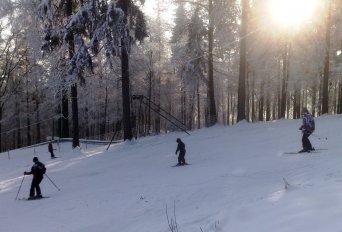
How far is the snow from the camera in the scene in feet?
26.1

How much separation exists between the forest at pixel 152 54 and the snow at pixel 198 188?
615cm

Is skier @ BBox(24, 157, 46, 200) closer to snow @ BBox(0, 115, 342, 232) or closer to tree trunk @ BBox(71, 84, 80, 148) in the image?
snow @ BBox(0, 115, 342, 232)

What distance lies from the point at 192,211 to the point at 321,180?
3.06m

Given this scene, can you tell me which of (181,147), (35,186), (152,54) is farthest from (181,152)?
(152,54)

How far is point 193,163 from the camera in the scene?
18.8 m

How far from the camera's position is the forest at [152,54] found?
26.3 m

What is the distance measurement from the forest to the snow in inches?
242

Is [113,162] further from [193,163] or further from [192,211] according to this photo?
[192,211]

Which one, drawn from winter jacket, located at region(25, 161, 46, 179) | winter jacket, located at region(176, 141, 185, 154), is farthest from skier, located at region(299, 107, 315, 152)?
winter jacket, located at region(25, 161, 46, 179)

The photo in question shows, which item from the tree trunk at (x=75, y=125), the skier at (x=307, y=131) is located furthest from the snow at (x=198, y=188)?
the tree trunk at (x=75, y=125)

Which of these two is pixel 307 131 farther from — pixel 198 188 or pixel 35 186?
pixel 35 186

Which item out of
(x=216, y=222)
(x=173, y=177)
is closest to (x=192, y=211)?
(x=216, y=222)

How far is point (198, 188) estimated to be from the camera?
13297 millimetres

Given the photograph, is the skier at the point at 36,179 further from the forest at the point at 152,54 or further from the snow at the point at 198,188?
the forest at the point at 152,54
